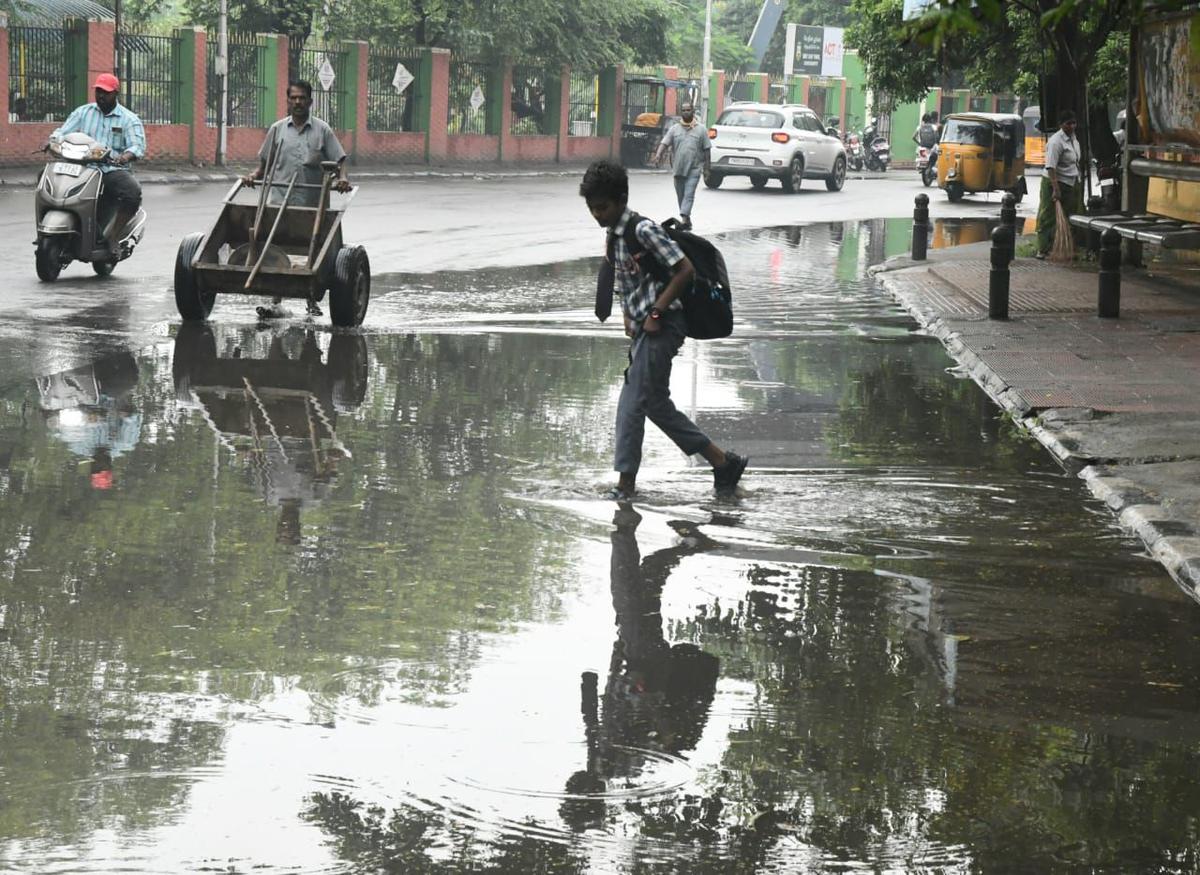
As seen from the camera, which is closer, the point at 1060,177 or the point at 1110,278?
the point at 1110,278

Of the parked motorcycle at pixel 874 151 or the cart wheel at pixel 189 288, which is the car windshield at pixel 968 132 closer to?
the parked motorcycle at pixel 874 151

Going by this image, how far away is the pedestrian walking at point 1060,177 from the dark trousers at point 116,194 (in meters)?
10.8

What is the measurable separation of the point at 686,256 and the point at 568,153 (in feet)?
143

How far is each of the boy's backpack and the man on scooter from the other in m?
8.55

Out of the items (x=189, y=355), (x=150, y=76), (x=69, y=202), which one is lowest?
(x=189, y=355)

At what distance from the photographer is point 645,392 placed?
8227mm

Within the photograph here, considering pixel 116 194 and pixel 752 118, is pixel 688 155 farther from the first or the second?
pixel 752 118

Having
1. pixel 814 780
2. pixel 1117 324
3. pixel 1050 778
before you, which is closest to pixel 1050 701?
pixel 1050 778

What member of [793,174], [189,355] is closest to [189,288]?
[189,355]

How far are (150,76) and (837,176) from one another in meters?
15.3

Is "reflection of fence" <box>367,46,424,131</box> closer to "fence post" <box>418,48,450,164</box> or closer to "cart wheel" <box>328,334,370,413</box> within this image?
"fence post" <box>418,48,450,164</box>

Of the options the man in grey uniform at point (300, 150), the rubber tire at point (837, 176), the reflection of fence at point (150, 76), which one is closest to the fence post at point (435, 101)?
the reflection of fence at point (150, 76)

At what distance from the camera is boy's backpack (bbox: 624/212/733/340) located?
8.05m

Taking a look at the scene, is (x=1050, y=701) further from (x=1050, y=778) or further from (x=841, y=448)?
(x=841, y=448)
